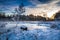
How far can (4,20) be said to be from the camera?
226cm

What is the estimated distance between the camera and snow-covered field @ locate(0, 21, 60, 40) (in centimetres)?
217

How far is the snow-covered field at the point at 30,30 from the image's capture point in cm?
217

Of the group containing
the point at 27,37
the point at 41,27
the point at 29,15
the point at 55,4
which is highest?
the point at 55,4

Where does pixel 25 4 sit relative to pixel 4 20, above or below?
above

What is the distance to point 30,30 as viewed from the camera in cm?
221

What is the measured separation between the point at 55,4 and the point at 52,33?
1.60 feet

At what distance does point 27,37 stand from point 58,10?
2.22 feet

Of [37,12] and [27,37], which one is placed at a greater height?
[37,12]

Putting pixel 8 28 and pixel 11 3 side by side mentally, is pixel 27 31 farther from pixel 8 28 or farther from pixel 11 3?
pixel 11 3

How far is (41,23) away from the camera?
2234 millimetres

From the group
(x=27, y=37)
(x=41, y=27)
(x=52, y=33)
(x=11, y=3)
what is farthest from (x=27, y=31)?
(x=11, y=3)

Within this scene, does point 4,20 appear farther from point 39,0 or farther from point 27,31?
point 39,0

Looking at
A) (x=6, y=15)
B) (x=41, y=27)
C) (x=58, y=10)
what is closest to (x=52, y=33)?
(x=41, y=27)

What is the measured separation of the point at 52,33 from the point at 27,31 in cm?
40
